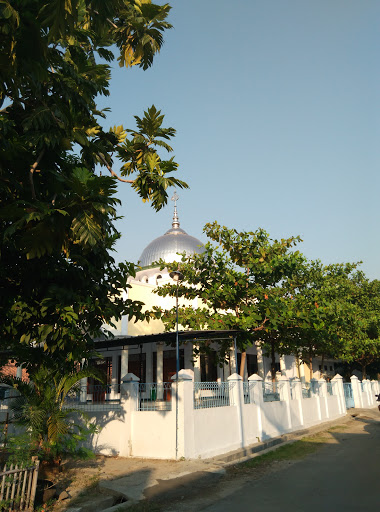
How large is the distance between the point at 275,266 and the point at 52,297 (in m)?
11.3

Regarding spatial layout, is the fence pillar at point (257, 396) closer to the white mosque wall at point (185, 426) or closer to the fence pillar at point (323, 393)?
the white mosque wall at point (185, 426)

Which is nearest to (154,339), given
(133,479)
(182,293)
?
(182,293)

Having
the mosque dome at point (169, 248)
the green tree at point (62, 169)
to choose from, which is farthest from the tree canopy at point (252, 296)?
the mosque dome at point (169, 248)

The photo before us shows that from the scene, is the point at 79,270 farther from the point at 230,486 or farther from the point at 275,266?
the point at 275,266

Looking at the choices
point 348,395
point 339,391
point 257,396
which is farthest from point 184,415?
point 348,395

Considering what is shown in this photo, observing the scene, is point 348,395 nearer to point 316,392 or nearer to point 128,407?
point 316,392

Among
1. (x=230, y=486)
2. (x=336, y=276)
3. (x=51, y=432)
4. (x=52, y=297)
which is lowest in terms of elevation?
(x=230, y=486)

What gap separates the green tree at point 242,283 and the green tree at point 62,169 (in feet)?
26.0

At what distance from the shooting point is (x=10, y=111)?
7.21 metres

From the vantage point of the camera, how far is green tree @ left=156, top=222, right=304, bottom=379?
51.4 feet

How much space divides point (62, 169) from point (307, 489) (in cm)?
729

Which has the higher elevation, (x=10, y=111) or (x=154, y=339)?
(x=10, y=111)

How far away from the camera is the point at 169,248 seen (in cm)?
3362

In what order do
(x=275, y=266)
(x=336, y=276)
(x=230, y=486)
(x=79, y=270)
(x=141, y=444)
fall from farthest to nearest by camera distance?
1. (x=336, y=276)
2. (x=275, y=266)
3. (x=141, y=444)
4. (x=230, y=486)
5. (x=79, y=270)
